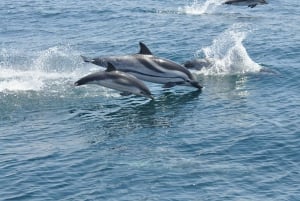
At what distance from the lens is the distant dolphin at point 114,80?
29.0m

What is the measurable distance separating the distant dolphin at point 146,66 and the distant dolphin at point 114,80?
91 cm

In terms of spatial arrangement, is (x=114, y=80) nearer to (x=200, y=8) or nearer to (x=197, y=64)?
(x=197, y=64)

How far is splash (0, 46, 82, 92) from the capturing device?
114ft

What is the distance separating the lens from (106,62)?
3042 centimetres

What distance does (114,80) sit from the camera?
29047 millimetres

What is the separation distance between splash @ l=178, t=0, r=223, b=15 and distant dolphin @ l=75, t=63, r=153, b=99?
2758 cm

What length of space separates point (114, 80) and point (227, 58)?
33.3ft

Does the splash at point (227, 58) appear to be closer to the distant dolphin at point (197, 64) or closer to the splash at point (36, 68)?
the distant dolphin at point (197, 64)

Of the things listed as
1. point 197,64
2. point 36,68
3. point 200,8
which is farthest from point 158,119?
point 200,8

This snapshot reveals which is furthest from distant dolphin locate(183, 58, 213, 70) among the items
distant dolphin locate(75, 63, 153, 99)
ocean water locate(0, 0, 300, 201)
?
distant dolphin locate(75, 63, 153, 99)

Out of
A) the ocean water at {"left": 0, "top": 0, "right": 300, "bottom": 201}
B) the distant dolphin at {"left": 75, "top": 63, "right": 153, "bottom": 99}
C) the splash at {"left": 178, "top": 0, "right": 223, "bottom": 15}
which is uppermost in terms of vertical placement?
the splash at {"left": 178, "top": 0, "right": 223, "bottom": 15}

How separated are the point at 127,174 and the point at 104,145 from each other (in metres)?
3.44

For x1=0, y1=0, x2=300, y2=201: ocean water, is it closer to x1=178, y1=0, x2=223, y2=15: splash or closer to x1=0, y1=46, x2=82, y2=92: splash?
x1=0, y1=46, x2=82, y2=92: splash

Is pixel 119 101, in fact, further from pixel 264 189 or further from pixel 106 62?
pixel 264 189
